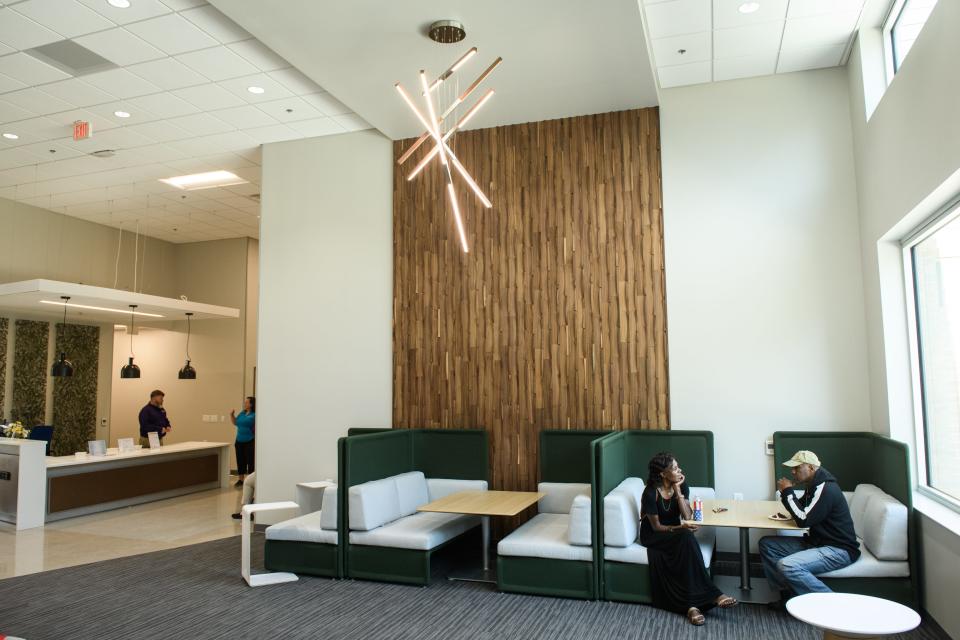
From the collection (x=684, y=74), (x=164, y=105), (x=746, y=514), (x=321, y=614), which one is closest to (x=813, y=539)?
(x=746, y=514)

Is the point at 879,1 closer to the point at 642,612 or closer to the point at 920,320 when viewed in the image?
the point at 920,320

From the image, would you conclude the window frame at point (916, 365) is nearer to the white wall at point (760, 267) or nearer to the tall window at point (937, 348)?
the tall window at point (937, 348)

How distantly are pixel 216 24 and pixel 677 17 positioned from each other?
3747mm

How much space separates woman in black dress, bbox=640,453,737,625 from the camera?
482 centimetres

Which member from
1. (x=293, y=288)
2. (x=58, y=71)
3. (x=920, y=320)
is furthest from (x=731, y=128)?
(x=58, y=71)

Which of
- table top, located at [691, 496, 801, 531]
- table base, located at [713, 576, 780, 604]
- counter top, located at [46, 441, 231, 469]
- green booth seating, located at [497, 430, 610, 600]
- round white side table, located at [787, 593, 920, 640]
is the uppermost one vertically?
counter top, located at [46, 441, 231, 469]

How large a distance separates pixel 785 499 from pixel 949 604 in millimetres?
1106

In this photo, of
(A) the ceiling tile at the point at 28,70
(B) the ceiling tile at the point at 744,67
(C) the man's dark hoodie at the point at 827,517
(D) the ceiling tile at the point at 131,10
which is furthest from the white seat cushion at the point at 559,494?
(A) the ceiling tile at the point at 28,70

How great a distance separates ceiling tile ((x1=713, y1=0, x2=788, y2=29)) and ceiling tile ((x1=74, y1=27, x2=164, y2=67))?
15.5ft

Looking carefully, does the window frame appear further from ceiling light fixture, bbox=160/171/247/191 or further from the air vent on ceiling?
ceiling light fixture, bbox=160/171/247/191

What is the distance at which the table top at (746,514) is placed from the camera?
4904mm

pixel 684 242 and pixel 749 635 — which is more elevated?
pixel 684 242

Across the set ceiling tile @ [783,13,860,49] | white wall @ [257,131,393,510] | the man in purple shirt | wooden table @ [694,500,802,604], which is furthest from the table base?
the man in purple shirt

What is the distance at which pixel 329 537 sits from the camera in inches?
233
